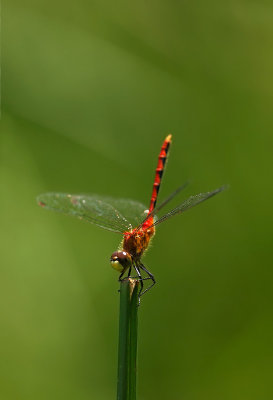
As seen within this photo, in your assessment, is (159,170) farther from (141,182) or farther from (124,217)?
(124,217)

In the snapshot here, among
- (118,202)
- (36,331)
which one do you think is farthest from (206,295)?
(36,331)

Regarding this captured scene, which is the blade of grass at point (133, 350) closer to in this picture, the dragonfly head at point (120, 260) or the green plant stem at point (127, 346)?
the green plant stem at point (127, 346)

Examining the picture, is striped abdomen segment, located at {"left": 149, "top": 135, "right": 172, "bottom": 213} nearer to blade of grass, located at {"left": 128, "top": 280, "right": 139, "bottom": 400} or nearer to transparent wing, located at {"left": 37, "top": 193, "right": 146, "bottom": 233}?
transparent wing, located at {"left": 37, "top": 193, "right": 146, "bottom": 233}

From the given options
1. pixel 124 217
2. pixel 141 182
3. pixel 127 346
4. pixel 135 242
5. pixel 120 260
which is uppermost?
pixel 141 182

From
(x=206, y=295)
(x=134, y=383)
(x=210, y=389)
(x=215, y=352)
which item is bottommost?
(x=134, y=383)

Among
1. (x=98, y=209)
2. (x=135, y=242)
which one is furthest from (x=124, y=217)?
(x=135, y=242)

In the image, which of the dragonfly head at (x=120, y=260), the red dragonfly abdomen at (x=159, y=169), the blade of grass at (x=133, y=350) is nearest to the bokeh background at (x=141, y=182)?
the red dragonfly abdomen at (x=159, y=169)

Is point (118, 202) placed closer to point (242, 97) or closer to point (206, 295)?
point (206, 295)
